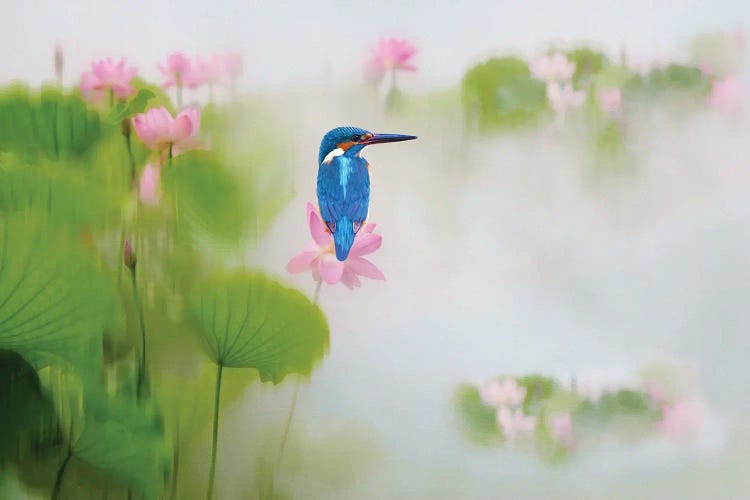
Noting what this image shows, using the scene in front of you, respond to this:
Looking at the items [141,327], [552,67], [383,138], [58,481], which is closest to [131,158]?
[141,327]

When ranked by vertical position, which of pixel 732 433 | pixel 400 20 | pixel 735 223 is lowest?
pixel 732 433

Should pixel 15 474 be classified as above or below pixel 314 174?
below

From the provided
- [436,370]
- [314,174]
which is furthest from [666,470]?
[314,174]

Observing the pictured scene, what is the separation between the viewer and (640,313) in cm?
98

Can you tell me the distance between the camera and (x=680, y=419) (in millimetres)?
970

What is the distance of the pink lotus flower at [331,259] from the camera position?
0.98m

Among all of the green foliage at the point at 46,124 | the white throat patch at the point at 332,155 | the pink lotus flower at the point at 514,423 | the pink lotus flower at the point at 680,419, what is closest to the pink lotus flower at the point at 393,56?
the white throat patch at the point at 332,155

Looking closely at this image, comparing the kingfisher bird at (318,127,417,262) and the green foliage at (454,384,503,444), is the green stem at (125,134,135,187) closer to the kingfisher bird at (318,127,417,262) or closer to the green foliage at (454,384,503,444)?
the kingfisher bird at (318,127,417,262)

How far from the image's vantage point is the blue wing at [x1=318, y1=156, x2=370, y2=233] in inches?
38.4

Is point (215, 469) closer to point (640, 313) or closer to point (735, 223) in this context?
point (640, 313)

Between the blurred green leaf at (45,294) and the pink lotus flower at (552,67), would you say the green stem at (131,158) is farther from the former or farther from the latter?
the pink lotus flower at (552,67)

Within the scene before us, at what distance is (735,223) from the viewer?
97cm

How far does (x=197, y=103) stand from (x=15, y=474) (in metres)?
0.62

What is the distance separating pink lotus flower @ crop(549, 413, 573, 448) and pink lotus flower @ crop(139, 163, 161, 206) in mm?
697
